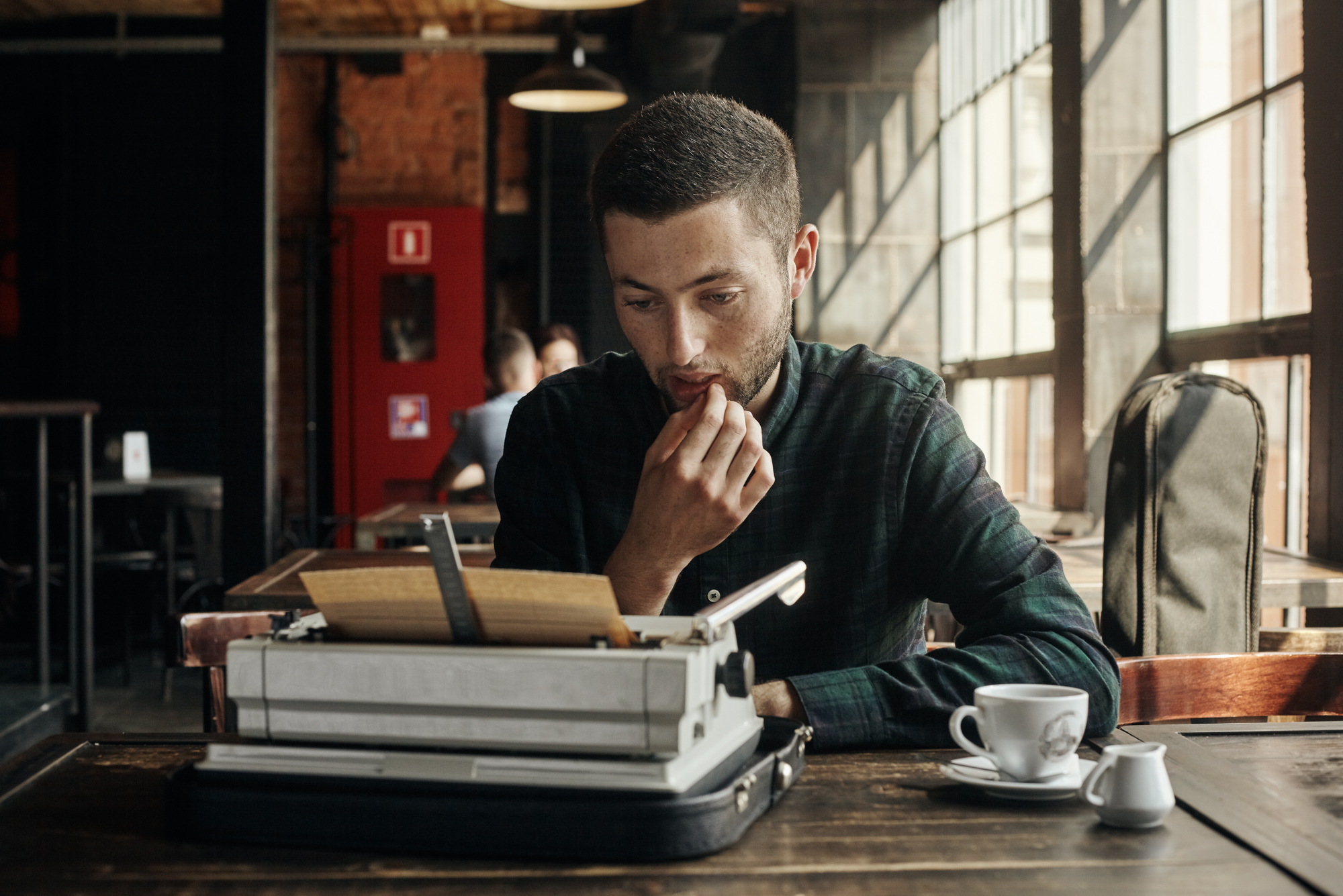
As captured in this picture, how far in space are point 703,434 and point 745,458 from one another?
52 mm

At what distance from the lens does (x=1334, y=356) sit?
2.94m

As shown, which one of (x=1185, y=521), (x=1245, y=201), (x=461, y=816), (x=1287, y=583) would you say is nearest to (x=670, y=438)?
(x=461, y=816)

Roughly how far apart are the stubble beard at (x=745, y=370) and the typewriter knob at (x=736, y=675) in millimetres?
516

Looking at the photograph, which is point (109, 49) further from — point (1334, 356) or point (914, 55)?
Result: point (1334, 356)

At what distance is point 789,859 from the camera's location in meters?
0.78

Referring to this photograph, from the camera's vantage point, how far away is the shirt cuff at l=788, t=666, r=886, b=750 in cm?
107

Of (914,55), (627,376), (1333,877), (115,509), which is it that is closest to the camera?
(1333,877)

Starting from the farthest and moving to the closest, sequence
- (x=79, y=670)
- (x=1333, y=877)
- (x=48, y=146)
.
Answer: (x=48, y=146), (x=79, y=670), (x=1333, y=877)

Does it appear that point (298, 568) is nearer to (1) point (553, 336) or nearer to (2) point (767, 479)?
(2) point (767, 479)

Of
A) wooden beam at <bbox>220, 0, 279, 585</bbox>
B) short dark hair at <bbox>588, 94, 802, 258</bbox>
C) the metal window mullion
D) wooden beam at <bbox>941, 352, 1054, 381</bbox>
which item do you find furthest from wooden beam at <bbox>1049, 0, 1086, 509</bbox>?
short dark hair at <bbox>588, 94, 802, 258</bbox>

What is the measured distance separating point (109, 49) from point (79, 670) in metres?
4.82

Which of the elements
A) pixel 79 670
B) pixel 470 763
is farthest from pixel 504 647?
pixel 79 670

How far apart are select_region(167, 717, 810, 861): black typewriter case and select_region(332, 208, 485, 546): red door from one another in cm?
645

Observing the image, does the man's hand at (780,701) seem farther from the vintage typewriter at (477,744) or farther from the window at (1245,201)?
the window at (1245,201)
